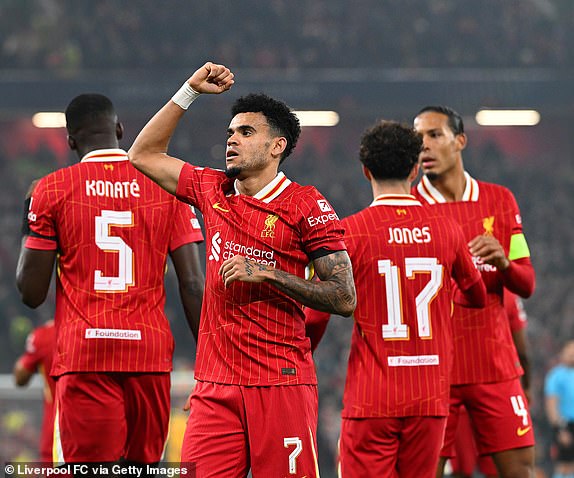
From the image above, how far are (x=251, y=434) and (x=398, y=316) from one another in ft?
3.76

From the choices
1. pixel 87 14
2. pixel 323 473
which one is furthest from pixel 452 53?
pixel 323 473

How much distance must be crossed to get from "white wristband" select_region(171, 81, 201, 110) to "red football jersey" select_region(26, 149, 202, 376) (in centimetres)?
82

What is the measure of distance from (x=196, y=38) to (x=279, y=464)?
19409mm

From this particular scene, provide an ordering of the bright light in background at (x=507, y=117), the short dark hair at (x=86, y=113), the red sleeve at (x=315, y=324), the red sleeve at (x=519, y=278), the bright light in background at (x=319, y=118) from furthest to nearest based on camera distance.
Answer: the bright light in background at (x=507, y=117) < the bright light in background at (x=319, y=118) < the red sleeve at (x=519, y=278) < the short dark hair at (x=86, y=113) < the red sleeve at (x=315, y=324)

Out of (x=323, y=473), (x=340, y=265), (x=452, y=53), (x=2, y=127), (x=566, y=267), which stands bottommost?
(x=323, y=473)

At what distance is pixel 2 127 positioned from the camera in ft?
73.2

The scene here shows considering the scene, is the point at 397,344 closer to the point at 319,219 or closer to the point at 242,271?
the point at 319,219

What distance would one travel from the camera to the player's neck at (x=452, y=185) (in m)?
5.69

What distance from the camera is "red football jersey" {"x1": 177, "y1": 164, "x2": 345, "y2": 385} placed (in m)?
3.90

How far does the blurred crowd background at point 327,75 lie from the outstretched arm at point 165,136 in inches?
590

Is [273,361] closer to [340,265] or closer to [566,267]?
[340,265]

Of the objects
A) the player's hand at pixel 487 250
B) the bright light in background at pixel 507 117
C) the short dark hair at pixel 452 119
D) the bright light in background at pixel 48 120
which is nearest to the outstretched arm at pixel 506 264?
the player's hand at pixel 487 250

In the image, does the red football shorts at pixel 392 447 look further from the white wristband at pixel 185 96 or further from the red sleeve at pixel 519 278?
the white wristband at pixel 185 96

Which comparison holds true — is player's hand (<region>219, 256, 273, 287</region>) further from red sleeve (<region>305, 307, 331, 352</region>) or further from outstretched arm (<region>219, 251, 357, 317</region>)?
red sleeve (<region>305, 307, 331, 352</region>)
